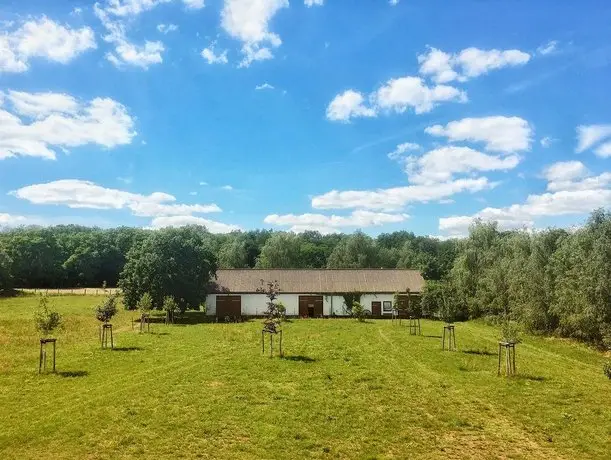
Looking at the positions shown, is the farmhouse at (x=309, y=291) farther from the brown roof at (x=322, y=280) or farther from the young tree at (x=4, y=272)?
the young tree at (x=4, y=272)

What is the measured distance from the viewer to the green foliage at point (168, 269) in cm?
4556

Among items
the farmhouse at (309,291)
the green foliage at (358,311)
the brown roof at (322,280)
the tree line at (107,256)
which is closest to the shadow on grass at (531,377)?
the green foliage at (358,311)

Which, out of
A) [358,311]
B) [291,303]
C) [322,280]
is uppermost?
[322,280]

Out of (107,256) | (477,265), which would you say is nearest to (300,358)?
(477,265)

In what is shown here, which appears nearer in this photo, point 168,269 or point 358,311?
point 168,269

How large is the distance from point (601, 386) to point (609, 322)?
A: 13.9 m

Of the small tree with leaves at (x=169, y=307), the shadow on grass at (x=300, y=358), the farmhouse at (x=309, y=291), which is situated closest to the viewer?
the shadow on grass at (x=300, y=358)

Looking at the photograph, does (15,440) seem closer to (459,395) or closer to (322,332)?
(459,395)

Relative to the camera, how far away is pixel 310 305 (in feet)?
178

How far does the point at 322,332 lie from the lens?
37344 mm

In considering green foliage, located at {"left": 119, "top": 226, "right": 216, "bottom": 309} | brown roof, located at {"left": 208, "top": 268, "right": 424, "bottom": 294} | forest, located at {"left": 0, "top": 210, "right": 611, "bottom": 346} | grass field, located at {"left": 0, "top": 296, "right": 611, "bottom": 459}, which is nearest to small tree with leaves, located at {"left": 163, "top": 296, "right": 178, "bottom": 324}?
green foliage, located at {"left": 119, "top": 226, "right": 216, "bottom": 309}

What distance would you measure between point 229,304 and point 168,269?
9674 millimetres

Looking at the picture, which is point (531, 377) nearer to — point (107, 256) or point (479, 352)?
point (479, 352)

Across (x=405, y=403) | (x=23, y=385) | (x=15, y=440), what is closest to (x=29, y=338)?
(x=23, y=385)
